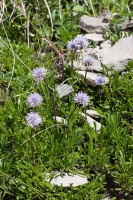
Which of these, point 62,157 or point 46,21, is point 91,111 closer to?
point 62,157

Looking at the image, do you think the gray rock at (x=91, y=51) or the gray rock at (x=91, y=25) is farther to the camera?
the gray rock at (x=91, y=25)

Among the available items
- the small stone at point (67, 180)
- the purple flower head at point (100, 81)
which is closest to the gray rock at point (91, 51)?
the purple flower head at point (100, 81)

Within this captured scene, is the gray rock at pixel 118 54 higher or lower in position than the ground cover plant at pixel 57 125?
higher

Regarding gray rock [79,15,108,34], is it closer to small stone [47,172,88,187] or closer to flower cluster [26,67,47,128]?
flower cluster [26,67,47,128]

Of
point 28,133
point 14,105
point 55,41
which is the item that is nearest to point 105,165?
point 28,133

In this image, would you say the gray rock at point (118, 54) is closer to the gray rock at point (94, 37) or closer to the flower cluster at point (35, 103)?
the gray rock at point (94, 37)

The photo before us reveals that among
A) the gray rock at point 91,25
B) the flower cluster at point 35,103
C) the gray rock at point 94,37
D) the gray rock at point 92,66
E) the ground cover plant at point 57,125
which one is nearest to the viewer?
the flower cluster at point 35,103
